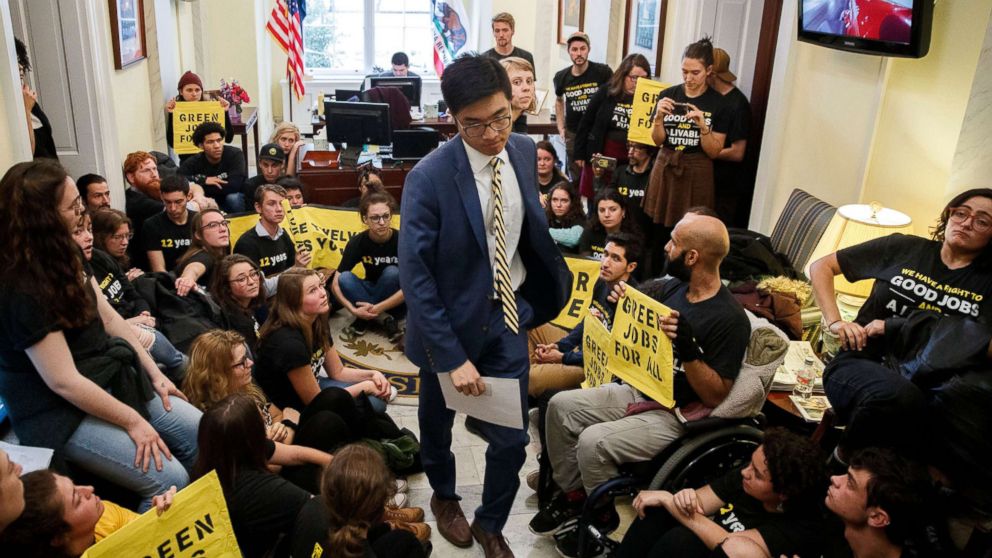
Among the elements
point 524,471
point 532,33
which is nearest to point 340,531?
point 524,471

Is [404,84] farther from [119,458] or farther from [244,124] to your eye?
[119,458]

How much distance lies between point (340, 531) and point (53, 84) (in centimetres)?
411

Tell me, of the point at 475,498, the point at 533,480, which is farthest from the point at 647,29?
the point at 475,498

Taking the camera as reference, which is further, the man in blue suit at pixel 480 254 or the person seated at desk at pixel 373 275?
the person seated at desk at pixel 373 275

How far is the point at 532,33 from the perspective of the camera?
11266mm

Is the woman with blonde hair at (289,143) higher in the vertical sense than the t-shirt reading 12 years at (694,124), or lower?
lower

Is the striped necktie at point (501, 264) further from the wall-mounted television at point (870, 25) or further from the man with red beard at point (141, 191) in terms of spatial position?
the man with red beard at point (141, 191)

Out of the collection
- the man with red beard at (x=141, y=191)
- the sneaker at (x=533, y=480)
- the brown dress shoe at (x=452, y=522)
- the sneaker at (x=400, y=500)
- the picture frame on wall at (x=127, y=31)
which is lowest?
the sneaker at (x=533, y=480)

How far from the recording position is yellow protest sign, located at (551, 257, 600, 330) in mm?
4279

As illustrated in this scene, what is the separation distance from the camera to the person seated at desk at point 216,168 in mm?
5727

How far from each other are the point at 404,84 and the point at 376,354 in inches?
172

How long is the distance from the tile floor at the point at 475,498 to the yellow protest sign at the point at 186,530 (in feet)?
3.41

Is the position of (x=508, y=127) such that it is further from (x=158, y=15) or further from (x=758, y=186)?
(x=158, y=15)

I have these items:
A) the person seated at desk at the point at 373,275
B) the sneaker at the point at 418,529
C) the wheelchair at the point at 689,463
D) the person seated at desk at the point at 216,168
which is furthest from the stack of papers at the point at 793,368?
the person seated at desk at the point at 216,168
